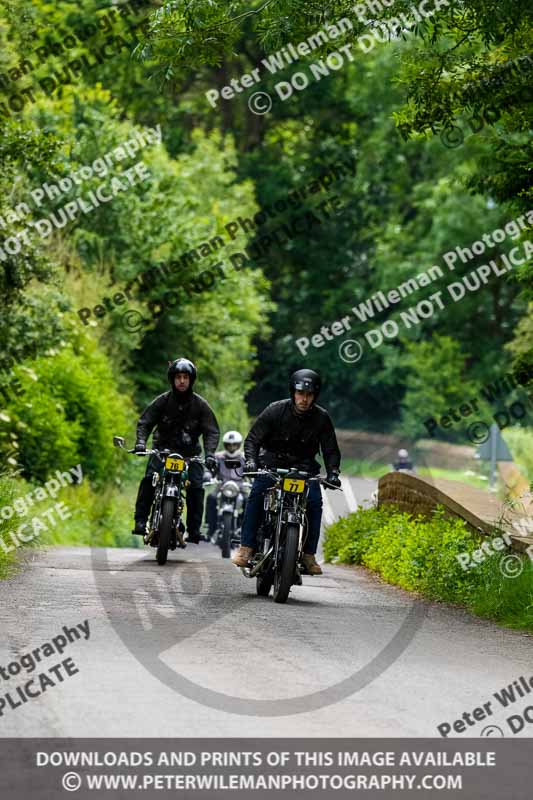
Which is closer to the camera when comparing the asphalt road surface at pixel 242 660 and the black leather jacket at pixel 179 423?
the asphalt road surface at pixel 242 660

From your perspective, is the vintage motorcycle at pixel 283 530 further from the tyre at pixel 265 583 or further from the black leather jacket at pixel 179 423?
the black leather jacket at pixel 179 423

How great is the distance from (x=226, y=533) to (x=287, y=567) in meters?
8.67

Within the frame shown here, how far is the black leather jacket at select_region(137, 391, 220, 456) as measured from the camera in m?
16.8

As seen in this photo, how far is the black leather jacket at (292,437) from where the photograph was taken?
13.1 meters

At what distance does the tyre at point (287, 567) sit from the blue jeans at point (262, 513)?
1.20 ft

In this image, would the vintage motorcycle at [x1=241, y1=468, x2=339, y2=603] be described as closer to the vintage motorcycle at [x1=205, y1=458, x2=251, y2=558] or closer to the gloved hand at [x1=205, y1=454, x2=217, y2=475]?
the gloved hand at [x1=205, y1=454, x2=217, y2=475]

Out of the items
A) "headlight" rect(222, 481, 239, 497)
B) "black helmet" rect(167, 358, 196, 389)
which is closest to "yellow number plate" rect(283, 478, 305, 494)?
"black helmet" rect(167, 358, 196, 389)

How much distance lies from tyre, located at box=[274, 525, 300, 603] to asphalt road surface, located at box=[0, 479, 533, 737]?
143 mm

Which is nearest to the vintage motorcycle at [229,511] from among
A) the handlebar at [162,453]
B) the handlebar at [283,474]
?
the handlebar at [162,453]

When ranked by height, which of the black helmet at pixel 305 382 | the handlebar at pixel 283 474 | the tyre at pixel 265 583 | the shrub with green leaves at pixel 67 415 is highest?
the shrub with green leaves at pixel 67 415

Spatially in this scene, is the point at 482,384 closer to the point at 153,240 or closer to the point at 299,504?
the point at 153,240
